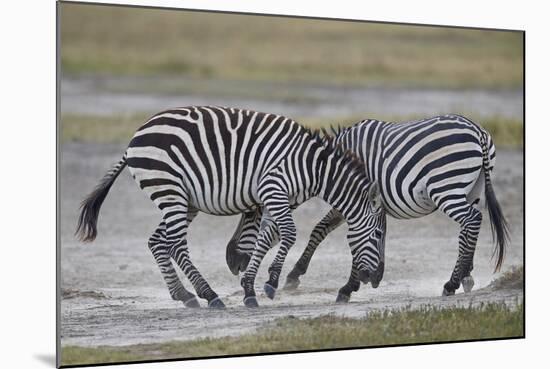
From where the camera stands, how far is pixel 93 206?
8.47 meters

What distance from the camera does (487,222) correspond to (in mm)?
9477

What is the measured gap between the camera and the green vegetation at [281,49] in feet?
27.9

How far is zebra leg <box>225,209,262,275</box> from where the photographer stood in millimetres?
8812

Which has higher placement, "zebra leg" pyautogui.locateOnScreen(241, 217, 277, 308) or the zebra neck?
the zebra neck

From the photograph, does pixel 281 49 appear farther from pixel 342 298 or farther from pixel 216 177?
pixel 342 298

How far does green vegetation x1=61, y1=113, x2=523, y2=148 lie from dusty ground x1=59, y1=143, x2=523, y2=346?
9 cm

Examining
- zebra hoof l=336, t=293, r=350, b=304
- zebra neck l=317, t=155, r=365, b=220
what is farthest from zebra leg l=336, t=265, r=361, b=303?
zebra neck l=317, t=155, r=365, b=220

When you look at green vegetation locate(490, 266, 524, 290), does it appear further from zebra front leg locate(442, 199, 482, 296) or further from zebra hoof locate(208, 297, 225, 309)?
zebra hoof locate(208, 297, 225, 309)

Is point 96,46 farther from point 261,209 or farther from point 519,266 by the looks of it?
point 519,266

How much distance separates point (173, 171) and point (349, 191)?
1.48 metres

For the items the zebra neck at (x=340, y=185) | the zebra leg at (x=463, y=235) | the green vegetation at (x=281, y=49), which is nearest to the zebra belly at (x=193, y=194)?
the zebra neck at (x=340, y=185)

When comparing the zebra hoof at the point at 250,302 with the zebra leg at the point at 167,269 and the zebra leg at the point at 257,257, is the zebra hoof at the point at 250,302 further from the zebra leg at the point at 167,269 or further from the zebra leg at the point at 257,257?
the zebra leg at the point at 167,269

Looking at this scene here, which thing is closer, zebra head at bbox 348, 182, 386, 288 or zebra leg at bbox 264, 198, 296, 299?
zebra leg at bbox 264, 198, 296, 299

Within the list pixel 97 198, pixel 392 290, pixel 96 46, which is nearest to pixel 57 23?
pixel 96 46
